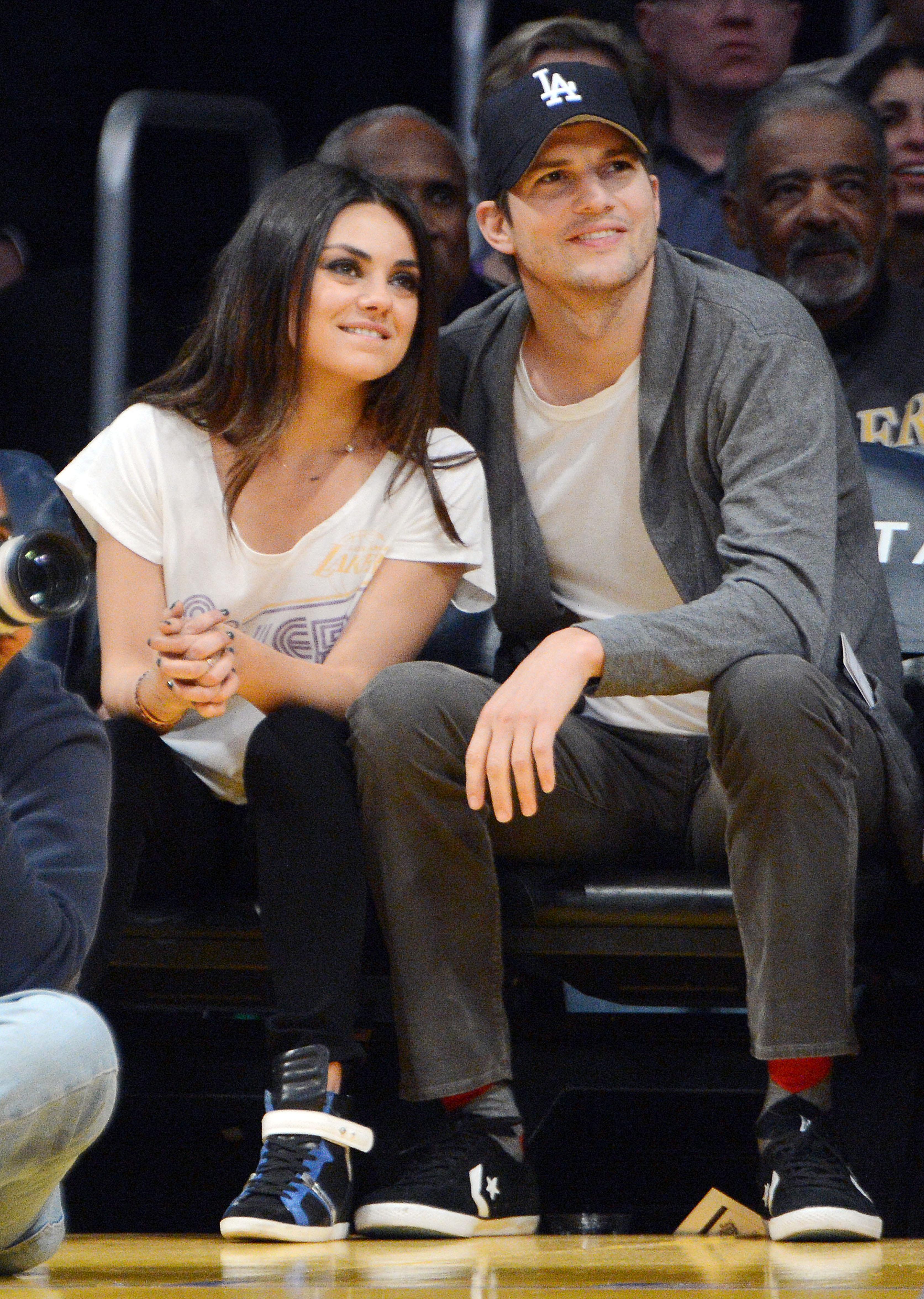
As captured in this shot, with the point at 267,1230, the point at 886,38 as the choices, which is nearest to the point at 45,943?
the point at 267,1230

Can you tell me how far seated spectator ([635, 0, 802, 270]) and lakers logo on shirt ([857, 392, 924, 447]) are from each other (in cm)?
59

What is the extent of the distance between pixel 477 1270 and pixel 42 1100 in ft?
1.17

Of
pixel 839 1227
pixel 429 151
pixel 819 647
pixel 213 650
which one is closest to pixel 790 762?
pixel 819 647

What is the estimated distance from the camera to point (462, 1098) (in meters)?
1.68

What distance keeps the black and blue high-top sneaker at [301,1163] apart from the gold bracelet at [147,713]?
15.1 inches

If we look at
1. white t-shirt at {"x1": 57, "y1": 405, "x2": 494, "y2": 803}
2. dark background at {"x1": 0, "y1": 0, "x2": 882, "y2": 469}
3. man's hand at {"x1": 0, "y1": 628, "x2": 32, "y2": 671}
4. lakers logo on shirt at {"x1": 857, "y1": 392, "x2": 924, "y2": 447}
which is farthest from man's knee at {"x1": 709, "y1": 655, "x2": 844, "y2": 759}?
dark background at {"x1": 0, "y1": 0, "x2": 882, "y2": 469}

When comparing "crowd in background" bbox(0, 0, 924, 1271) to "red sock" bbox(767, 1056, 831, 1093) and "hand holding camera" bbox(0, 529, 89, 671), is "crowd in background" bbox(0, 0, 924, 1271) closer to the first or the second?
"red sock" bbox(767, 1056, 831, 1093)

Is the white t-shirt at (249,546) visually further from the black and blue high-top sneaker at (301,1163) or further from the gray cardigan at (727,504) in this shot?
the black and blue high-top sneaker at (301,1163)

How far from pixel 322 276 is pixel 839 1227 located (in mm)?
1125

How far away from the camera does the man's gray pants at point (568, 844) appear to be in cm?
160

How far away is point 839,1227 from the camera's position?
4.90 feet

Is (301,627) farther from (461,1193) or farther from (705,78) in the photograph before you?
(705,78)

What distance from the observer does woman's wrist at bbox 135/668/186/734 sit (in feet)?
5.86

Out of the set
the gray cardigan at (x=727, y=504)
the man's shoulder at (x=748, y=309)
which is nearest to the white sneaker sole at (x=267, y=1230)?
the gray cardigan at (x=727, y=504)
